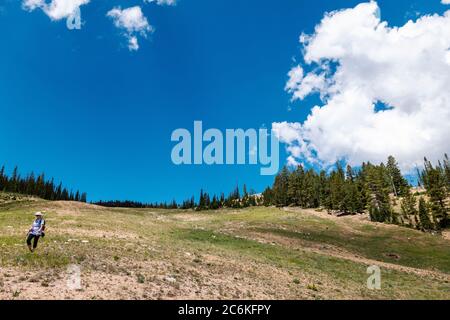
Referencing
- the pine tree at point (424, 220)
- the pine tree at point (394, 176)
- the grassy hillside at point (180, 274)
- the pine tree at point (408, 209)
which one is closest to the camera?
the grassy hillside at point (180, 274)

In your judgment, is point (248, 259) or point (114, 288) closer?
point (114, 288)

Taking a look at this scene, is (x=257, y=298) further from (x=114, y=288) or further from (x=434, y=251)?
(x=434, y=251)

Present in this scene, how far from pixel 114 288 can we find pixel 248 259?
16610mm

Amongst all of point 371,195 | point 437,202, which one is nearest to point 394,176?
point 371,195

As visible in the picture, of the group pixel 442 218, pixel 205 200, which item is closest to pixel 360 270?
pixel 442 218

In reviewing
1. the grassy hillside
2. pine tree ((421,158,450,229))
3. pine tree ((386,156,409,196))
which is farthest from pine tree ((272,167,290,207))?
the grassy hillside

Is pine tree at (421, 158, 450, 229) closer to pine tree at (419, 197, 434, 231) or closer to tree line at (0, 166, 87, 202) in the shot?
pine tree at (419, 197, 434, 231)

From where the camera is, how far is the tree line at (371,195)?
299ft

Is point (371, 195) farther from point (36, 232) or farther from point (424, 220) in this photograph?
point (36, 232)

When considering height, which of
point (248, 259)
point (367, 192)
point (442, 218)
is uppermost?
point (367, 192)

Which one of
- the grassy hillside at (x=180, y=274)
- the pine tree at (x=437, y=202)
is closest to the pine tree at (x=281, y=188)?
the pine tree at (x=437, y=202)

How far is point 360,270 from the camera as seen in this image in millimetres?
33469

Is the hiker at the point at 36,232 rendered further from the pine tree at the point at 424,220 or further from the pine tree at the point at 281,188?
the pine tree at the point at 281,188

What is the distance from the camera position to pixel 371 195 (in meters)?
112
